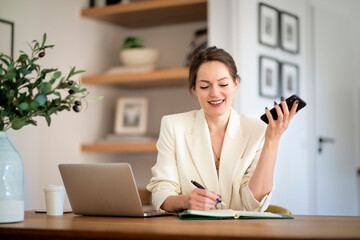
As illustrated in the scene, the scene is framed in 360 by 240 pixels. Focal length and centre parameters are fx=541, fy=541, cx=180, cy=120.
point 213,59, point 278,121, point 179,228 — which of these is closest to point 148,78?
point 213,59

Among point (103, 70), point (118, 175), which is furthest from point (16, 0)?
point (118, 175)

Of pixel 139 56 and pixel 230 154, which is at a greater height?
pixel 139 56

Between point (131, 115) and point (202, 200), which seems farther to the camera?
point (131, 115)

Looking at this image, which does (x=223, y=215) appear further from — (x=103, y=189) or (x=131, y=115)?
(x=131, y=115)

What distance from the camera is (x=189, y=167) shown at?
2.27 metres

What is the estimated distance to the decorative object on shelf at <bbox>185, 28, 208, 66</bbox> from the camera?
368cm

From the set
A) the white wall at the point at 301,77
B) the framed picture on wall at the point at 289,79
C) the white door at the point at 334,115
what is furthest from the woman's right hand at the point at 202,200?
the white door at the point at 334,115

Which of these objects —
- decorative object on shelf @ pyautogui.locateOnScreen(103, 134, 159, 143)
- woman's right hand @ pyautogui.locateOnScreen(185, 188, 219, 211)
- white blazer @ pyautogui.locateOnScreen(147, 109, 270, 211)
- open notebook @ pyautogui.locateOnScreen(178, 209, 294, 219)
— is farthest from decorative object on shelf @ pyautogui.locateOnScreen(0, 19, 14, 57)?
open notebook @ pyautogui.locateOnScreen(178, 209, 294, 219)

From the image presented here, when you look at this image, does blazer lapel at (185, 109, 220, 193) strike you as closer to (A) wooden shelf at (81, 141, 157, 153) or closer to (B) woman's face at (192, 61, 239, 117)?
(B) woman's face at (192, 61, 239, 117)

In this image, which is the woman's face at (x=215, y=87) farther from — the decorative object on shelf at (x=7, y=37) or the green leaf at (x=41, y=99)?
the decorative object on shelf at (x=7, y=37)

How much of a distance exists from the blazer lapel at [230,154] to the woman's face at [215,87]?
0.08 metres

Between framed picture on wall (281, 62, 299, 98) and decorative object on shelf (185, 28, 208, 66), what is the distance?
680 millimetres

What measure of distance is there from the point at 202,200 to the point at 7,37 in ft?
6.40

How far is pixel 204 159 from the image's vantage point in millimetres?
2258
